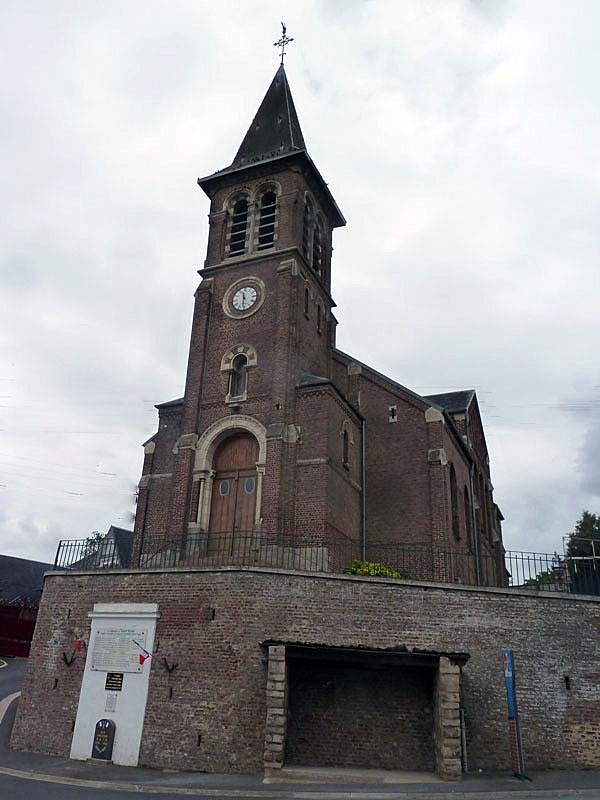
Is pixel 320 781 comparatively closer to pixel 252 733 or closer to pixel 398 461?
pixel 252 733

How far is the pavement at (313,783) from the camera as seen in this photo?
38.8 ft

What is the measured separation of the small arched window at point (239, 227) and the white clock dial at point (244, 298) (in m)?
1.91

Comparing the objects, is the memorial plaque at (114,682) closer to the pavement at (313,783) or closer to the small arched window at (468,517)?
the pavement at (313,783)

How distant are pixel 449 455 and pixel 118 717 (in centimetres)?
1420

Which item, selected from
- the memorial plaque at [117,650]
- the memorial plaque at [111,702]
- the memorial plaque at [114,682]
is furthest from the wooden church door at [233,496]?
the memorial plaque at [111,702]

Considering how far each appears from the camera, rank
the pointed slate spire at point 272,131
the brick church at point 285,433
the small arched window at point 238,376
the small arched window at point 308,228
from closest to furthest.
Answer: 1. the brick church at point 285,433
2. the small arched window at point 238,376
3. the small arched window at point 308,228
4. the pointed slate spire at point 272,131

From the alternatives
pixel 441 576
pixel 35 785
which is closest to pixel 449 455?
pixel 441 576

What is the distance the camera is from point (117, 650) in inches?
624

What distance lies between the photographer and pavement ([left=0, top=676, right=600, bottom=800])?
11.8m

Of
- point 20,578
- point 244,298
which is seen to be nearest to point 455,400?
point 244,298

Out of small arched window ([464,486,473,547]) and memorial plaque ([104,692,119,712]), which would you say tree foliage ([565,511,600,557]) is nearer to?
small arched window ([464,486,473,547])

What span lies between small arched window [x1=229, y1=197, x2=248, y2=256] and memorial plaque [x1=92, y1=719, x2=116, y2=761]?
660 inches

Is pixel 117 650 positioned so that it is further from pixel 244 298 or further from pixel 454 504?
pixel 454 504

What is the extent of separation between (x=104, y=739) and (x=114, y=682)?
1.19 metres
